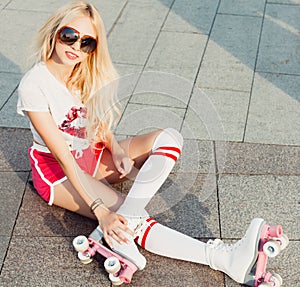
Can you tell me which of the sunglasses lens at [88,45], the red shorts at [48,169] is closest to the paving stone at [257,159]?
the red shorts at [48,169]

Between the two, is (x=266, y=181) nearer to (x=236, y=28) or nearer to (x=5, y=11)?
(x=236, y=28)

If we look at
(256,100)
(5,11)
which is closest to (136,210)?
(256,100)

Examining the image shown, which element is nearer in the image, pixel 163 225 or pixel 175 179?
pixel 163 225

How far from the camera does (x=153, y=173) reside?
3072 millimetres

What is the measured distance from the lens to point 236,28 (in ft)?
19.5

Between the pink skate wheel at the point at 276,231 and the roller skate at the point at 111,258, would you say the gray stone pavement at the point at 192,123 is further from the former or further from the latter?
the pink skate wheel at the point at 276,231

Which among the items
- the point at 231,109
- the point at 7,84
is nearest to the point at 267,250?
the point at 231,109

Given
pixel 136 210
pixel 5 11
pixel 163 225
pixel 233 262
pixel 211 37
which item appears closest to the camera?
pixel 233 262

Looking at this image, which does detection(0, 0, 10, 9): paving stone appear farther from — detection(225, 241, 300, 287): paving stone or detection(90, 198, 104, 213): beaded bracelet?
detection(225, 241, 300, 287): paving stone

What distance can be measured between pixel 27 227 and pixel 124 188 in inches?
27.1

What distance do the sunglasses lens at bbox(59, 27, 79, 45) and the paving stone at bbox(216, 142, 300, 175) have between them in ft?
4.72

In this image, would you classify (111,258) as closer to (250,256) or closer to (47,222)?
(47,222)

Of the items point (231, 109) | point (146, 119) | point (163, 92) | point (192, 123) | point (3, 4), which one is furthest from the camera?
point (3, 4)

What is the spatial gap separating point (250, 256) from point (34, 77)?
1517 millimetres
